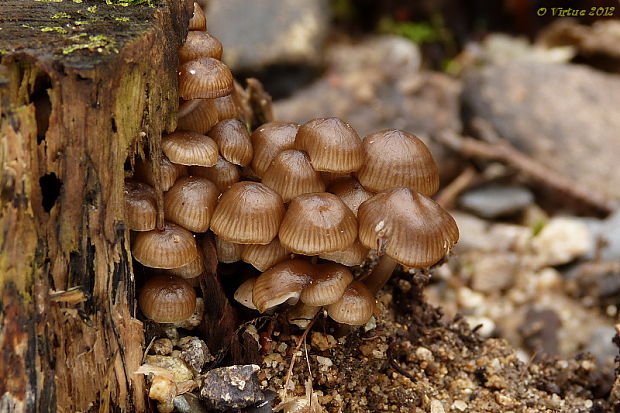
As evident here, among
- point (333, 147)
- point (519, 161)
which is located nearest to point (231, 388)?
point (333, 147)

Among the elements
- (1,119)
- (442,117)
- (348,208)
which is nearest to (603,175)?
(442,117)

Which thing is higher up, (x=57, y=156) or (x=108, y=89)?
(x=108, y=89)

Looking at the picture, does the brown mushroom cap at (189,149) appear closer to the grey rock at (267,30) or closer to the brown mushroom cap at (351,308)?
the brown mushroom cap at (351,308)

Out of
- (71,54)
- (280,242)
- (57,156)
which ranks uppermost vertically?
(71,54)

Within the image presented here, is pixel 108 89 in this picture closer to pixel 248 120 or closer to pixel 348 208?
pixel 348 208

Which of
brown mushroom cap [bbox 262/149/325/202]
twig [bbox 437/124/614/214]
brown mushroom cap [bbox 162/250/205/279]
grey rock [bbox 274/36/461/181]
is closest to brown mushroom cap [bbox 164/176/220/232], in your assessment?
brown mushroom cap [bbox 162/250/205/279]

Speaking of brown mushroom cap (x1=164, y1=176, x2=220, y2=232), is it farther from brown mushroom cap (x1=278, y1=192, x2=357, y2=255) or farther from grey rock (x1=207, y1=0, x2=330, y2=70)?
grey rock (x1=207, y1=0, x2=330, y2=70)
